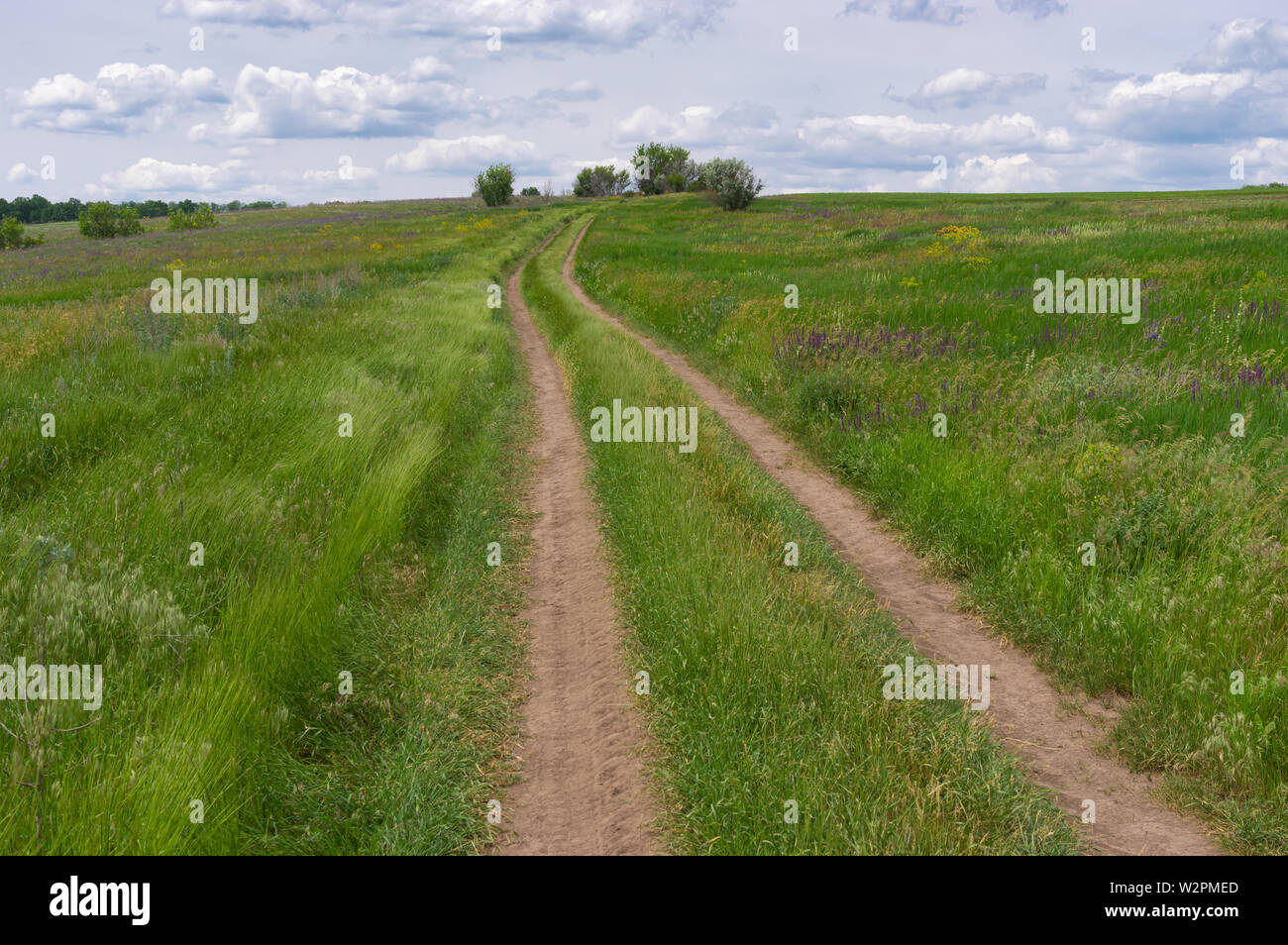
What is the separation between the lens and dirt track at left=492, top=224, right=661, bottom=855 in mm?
3486

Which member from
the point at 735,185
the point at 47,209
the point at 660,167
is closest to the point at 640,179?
the point at 660,167

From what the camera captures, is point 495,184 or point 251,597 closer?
point 251,597

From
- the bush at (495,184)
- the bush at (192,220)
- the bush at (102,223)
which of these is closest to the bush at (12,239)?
the bush at (102,223)

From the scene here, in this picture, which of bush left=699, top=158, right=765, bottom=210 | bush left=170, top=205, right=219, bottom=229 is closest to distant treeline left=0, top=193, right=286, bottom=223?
bush left=170, top=205, right=219, bottom=229

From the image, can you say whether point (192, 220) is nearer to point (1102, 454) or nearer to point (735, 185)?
point (735, 185)

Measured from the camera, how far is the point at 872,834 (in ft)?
10.0

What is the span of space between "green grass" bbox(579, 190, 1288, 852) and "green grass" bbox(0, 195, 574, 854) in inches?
149

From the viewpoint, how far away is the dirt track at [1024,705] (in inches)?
139

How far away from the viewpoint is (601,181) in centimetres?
14562

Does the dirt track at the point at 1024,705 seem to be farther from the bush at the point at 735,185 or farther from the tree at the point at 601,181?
the tree at the point at 601,181

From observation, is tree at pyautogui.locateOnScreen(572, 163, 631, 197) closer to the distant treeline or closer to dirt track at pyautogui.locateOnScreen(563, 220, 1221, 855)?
the distant treeline

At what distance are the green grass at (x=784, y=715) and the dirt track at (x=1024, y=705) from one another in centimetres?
23

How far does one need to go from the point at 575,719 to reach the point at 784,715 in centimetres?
126
